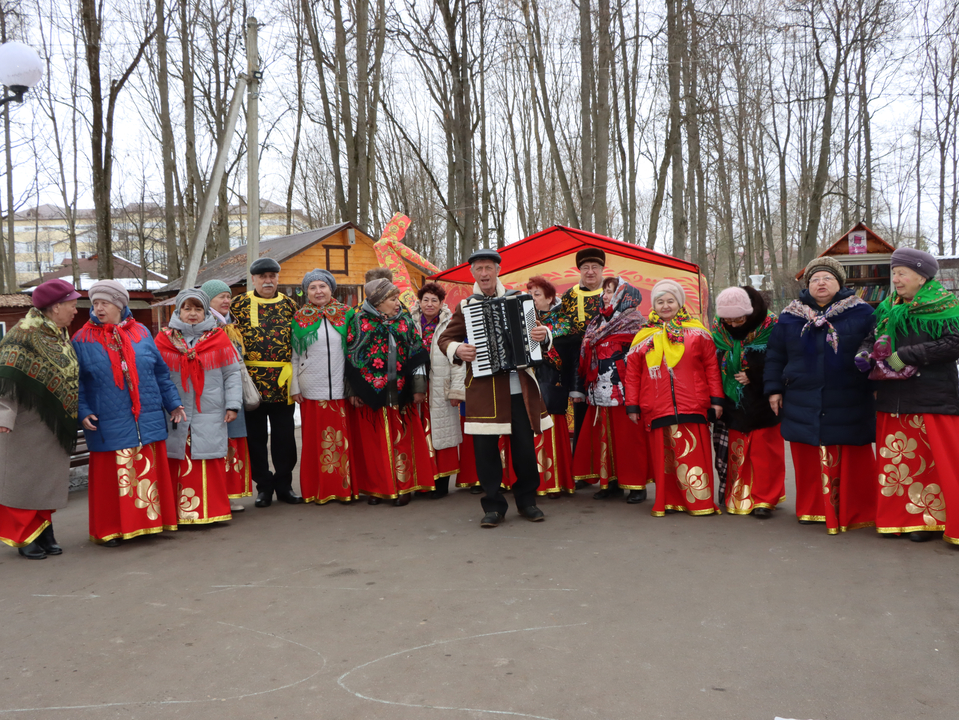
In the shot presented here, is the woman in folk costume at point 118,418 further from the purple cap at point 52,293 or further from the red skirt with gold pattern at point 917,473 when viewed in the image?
the red skirt with gold pattern at point 917,473

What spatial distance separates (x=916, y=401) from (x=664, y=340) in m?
1.68

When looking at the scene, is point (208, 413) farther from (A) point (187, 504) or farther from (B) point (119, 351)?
(B) point (119, 351)

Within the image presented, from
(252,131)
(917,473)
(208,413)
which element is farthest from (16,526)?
(252,131)

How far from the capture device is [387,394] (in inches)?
243

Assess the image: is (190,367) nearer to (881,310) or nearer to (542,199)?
(881,310)

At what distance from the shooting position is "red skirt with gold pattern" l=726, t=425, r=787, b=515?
218 inches

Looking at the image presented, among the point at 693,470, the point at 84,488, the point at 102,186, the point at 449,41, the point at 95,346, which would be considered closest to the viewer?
the point at 95,346

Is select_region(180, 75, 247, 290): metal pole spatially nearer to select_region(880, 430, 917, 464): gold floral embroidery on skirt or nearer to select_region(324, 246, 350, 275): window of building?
select_region(324, 246, 350, 275): window of building

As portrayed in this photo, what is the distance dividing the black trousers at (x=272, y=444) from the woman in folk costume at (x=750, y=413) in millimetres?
3465

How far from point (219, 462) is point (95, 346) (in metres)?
1.23

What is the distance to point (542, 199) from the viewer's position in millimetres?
26234

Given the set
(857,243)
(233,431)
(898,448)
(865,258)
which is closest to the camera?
(898,448)

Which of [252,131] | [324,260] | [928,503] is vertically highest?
[252,131]

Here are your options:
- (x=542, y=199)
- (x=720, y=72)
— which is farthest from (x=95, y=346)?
(x=542, y=199)
